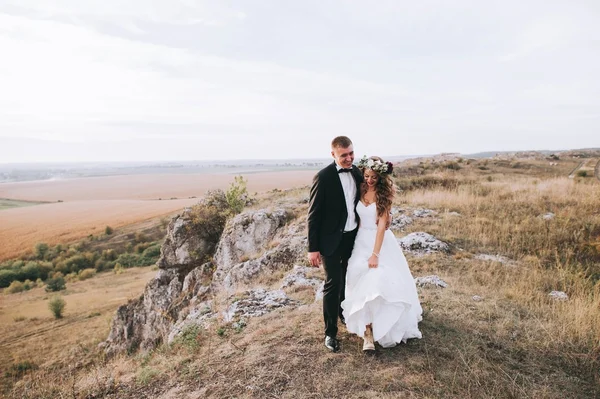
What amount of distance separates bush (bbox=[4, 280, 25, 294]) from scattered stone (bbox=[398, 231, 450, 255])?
218ft

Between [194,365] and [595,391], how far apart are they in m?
5.15

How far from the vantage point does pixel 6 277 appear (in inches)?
2297

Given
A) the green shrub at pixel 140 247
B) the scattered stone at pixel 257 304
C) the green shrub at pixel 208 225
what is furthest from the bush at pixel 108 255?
the scattered stone at pixel 257 304

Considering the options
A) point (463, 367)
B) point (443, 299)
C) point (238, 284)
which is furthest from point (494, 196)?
point (463, 367)

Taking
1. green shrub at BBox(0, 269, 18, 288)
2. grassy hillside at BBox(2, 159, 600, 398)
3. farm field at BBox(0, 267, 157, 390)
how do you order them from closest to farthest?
grassy hillside at BBox(2, 159, 600, 398) < farm field at BBox(0, 267, 157, 390) < green shrub at BBox(0, 269, 18, 288)

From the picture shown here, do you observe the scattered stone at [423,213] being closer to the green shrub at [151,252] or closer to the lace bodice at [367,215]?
the lace bodice at [367,215]

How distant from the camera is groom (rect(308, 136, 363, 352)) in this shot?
178 inches

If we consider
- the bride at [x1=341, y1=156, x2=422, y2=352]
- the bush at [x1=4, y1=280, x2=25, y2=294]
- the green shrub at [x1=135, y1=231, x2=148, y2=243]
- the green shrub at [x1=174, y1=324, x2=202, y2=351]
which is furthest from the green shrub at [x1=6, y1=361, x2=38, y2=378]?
the green shrub at [x1=135, y1=231, x2=148, y2=243]

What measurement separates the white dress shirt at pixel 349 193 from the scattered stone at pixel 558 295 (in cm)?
448

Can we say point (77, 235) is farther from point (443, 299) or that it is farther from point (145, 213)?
point (443, 299)

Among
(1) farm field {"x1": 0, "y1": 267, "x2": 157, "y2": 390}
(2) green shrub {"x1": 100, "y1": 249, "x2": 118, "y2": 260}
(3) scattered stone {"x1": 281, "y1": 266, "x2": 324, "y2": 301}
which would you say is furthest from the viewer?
(2) green shrub {"x1": 100, "y1": 249, "x2": 118, "y2": 260}

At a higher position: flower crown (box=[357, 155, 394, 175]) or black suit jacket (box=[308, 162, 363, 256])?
flower crown (box=[357, 155, 394, 175])

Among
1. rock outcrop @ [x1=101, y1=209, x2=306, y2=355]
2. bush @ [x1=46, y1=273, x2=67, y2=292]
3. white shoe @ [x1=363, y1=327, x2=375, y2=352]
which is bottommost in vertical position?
bush @ [x1=46, y1=273, x2=67, y2=292]

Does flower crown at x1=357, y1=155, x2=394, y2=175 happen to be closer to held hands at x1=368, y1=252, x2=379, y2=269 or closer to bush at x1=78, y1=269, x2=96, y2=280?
held hands at x1=368, y1=252, x2=379, y2=269
